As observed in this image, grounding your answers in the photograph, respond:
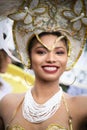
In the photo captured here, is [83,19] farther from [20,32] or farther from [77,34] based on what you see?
[20,32]

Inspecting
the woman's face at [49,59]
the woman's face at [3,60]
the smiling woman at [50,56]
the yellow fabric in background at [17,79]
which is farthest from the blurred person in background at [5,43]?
the yellow fabric in background at [17,79]

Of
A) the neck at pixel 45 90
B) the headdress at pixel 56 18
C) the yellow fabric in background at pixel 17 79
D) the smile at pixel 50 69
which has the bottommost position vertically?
the yellow fabric in background at pixel 17 79

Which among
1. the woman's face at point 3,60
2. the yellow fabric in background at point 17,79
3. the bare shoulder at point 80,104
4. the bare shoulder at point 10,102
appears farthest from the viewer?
the yellow fabric in background at point 17,79

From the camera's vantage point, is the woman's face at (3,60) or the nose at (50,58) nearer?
the nose at (50,58)

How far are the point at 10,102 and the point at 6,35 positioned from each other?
1.24ft

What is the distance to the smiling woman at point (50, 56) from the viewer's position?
2.11m

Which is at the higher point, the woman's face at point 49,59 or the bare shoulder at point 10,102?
the woman's face at point 49,59

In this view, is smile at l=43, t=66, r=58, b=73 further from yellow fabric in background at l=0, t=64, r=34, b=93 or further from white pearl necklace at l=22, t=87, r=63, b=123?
yellow fabric in background at l=0, t=64, r=34, b=93

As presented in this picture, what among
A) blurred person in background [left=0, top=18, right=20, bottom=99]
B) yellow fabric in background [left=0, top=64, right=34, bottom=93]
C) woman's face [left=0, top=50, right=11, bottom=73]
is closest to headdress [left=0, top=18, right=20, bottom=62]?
blurred person in background [left=0, top=18, right=20, bottom=99]

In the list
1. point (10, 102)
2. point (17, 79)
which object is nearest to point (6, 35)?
point (10, 102)

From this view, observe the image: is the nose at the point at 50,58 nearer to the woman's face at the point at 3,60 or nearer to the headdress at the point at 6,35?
the headdress at the point at 6,35

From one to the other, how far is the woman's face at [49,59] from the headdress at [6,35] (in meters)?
0.25

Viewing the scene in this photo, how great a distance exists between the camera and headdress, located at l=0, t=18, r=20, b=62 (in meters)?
2.30

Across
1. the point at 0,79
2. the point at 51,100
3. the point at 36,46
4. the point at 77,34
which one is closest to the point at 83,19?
the point at 77,34
